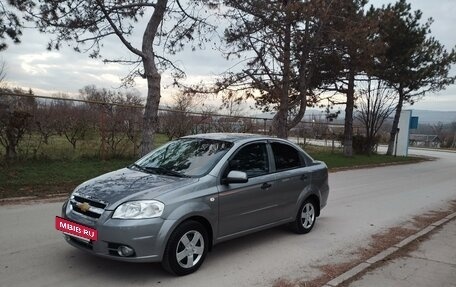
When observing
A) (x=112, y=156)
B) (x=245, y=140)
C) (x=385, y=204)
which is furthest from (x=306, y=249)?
(x=112, y=156)

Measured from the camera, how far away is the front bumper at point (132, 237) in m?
4.61

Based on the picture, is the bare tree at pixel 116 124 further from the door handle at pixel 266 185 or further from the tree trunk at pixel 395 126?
the tree trunk at pixel 395 126

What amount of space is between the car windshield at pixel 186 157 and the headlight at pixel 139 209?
805 mm

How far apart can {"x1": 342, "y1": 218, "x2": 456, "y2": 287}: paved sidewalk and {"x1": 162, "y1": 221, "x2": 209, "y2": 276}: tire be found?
1.75 m

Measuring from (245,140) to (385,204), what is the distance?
18.0ft

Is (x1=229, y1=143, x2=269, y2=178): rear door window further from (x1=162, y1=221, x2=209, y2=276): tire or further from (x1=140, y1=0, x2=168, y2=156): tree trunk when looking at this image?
(x1=140, y1=0, x2=168, y2=156): tree trunk

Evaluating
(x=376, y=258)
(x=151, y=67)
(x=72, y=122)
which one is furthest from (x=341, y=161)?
(x=376, y=258)

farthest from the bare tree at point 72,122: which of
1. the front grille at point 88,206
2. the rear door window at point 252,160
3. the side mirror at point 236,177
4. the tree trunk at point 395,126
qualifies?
the tree trunk at point 395,126

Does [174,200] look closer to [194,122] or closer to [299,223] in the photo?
[299,223]

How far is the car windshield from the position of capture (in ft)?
18.5

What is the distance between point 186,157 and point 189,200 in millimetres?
1076

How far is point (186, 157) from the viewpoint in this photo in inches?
236

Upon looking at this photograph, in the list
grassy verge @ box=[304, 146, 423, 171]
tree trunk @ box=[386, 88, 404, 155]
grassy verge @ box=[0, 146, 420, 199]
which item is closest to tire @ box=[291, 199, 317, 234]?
grassy verge @ box=[0, 146, 420, 199]

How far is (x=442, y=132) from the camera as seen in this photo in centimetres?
7144
